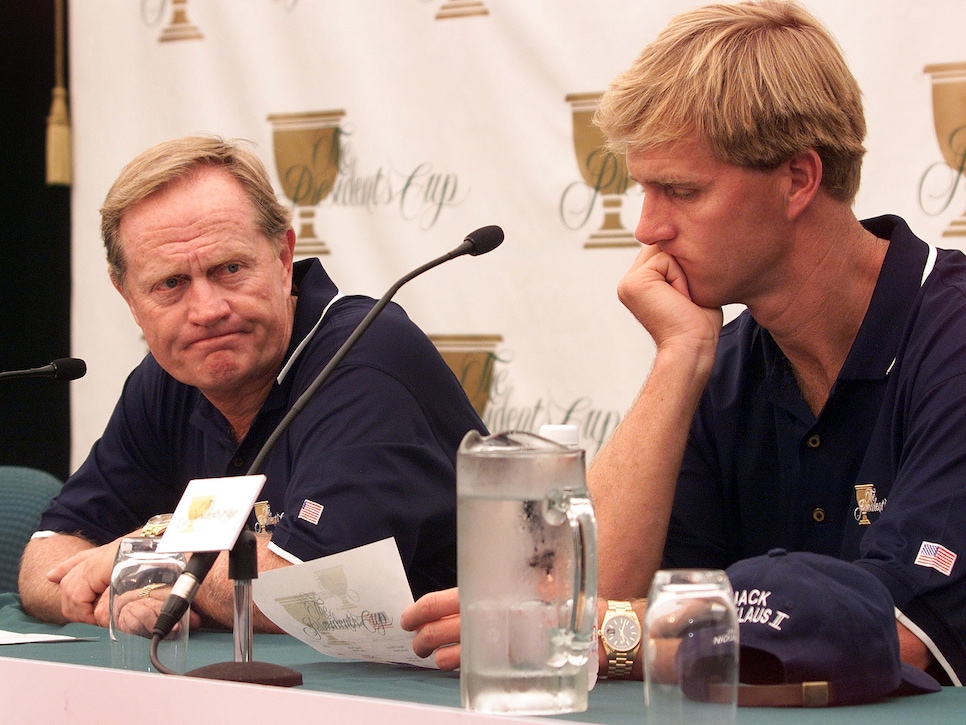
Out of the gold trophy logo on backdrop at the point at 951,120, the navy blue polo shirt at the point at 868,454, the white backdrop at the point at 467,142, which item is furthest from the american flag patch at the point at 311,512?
the gold trophy logo on backdrop at the point at 951,120

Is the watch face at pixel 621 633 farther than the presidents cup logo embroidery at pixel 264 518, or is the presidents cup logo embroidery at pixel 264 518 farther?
the presidents cup logo embroidery at pixel 264 518

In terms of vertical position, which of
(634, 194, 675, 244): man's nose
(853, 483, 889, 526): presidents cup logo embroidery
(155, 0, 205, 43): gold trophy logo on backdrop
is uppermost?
(155, 0, 205, 43): gold trophy logo on backdrop

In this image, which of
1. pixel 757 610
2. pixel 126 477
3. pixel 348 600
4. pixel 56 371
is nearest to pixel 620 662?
pixel 757 610

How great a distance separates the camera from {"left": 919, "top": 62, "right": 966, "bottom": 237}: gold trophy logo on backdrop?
7.93 feet

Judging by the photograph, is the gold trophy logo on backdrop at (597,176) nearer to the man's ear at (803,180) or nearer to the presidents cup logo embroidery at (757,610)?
the man's ear at (803,180)

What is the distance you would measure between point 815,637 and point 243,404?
1259 mm

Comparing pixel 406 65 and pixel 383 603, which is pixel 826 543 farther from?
pixel 406 65

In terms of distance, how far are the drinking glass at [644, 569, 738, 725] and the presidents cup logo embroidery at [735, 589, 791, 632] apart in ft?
0.63

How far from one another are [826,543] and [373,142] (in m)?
1.73

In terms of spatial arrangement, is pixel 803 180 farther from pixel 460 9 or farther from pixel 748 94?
pixel 460 9

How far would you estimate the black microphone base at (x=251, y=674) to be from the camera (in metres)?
1.03

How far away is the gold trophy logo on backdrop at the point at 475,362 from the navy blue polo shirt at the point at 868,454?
1025 millimetres

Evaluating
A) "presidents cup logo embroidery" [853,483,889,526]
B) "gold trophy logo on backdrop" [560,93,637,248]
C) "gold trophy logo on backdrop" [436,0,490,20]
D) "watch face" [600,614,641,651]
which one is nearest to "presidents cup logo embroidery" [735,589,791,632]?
"watch face" [600,614,641,651]

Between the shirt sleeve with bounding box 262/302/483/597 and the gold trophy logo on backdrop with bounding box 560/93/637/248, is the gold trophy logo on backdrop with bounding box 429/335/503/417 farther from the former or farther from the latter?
the shirt sleeve with bounding box 262/302/483/597
